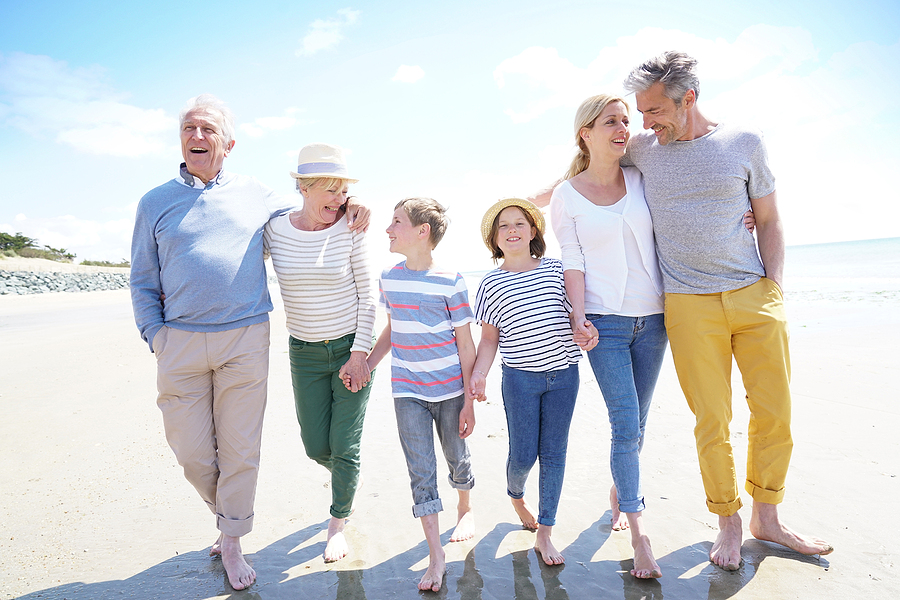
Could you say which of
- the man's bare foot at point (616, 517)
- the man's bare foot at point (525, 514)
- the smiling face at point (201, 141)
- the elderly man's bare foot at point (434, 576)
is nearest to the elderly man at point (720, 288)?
the man's bare foot at point (616, 517)

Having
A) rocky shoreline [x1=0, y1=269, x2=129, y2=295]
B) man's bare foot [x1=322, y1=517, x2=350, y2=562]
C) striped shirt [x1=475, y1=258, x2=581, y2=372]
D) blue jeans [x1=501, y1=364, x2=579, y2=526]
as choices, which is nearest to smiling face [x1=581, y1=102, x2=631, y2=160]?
striped shirt [x1=475, y1=258, x2=581, y2=372]

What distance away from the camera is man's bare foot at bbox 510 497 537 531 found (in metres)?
3.22

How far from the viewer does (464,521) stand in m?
3.28

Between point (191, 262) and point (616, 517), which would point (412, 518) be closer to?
point (616, 517)

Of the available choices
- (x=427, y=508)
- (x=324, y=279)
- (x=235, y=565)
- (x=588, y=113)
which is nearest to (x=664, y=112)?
(x=588, y=113)

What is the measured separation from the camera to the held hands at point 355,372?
126 inches

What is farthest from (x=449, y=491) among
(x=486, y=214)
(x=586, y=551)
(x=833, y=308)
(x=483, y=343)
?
(x=833, y=308)

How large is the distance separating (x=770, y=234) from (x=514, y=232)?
1.50m

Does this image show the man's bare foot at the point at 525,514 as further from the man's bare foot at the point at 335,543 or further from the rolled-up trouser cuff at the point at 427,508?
the man's bare foot at the point at 335,543

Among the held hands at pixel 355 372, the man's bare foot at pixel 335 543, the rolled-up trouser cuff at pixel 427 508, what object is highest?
the held hands at pixel 355 372

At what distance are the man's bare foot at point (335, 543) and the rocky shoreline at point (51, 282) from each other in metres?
28.2

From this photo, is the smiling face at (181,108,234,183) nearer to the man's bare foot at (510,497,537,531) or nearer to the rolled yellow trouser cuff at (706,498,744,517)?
the man's bare foot at (510,497,537,531)

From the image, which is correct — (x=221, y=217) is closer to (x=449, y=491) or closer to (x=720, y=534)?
(x=449, y=491)

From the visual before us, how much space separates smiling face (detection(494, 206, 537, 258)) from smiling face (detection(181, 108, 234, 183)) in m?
1.77
